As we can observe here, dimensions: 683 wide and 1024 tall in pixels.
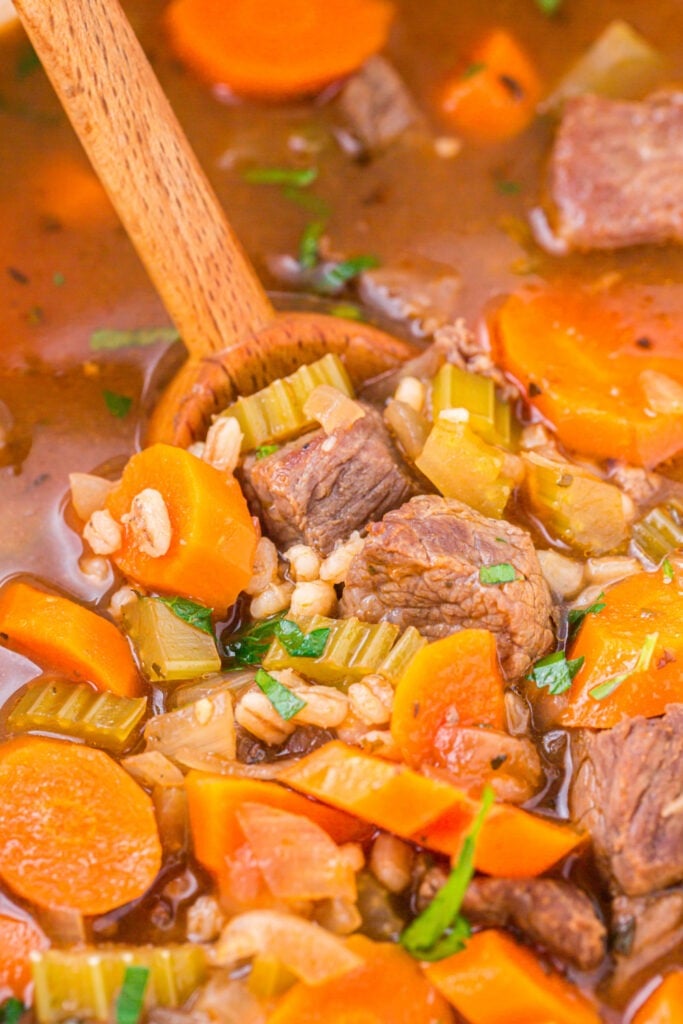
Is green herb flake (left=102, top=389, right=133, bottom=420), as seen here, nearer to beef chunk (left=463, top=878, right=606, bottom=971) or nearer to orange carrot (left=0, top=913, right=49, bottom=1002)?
orange carrot (left=0, top=913, right=49, bottom=1002)

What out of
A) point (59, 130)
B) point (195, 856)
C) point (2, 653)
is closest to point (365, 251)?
point (59, 130)

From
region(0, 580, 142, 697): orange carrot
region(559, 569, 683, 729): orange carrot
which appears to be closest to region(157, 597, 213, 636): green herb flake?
region(0, 580, 142, 697): orange carrot

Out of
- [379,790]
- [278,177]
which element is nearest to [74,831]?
[379,790]

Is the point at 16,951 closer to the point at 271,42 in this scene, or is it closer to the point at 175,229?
the point at 175,229

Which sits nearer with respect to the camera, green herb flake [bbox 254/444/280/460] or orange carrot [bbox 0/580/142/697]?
orange carrot [bbox 0/580/142/697]

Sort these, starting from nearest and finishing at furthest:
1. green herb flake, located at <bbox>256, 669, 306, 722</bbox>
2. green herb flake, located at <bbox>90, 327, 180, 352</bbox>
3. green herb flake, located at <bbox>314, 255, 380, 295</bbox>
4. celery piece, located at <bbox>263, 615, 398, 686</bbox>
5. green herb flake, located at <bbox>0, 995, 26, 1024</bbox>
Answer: green herb flake, located at <bbox>0, 995, 26, 1024</bbox>
green herb flake, located at <bbox>256, 669, 306, 722</bbox>
celery piece, located at <bbox>263, 615, 398, 686</bbox>
green herb flake, located at <bbox>90, 327, 180, 352</bbox>
green herb flake, located at <bbox>314, 255, 380, 295</bbox>
